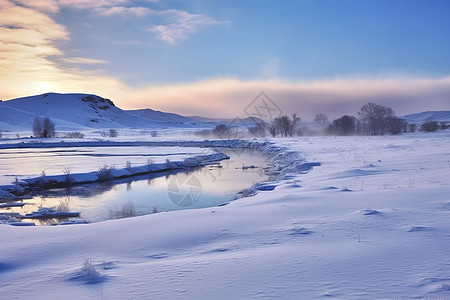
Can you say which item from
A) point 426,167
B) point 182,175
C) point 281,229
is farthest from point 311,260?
point 182,175

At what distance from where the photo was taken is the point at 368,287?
3336 mm

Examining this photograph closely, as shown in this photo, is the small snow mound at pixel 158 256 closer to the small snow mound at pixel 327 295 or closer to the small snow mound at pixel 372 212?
the small snow mound at pixel 327 295

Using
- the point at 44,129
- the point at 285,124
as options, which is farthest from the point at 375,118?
the point at 44,129

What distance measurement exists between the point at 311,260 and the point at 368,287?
926 mm

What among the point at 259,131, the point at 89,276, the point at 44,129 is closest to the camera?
the point at 89,276

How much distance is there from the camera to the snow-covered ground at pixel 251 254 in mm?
3547

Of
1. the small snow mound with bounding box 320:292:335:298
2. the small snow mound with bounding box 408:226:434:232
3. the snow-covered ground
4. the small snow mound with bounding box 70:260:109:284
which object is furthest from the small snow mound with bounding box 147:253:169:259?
the small snow mound with bounding box 408:226:434:232

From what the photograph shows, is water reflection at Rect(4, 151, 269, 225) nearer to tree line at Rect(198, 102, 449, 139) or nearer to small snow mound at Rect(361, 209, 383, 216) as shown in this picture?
small snow mound at Rect(361, 209, 383, 216)

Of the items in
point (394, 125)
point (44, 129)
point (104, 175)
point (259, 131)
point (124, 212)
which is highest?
point (44, 129)

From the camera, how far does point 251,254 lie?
4723mm

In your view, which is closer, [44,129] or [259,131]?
[44,129]

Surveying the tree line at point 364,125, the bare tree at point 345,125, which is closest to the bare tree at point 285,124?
the tree line at point 364,125

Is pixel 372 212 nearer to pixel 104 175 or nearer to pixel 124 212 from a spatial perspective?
pixel 124 212

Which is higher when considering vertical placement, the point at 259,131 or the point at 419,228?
the point at 259,131
